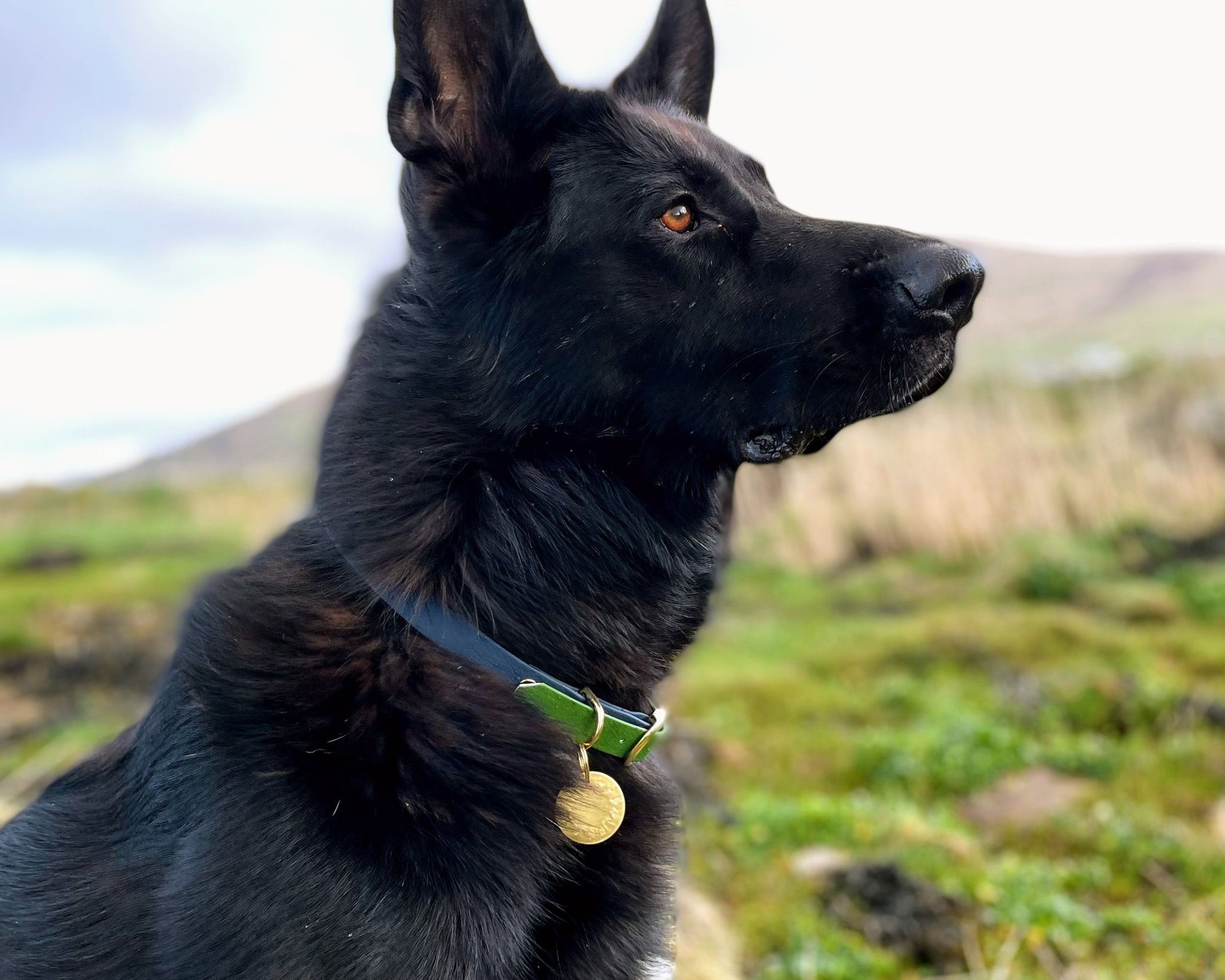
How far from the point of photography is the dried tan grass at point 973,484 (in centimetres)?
1224

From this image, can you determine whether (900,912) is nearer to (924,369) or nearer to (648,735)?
(648,735)

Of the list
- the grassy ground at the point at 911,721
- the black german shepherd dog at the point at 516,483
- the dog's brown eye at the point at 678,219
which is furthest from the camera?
the grassy ground at the point at 911,721

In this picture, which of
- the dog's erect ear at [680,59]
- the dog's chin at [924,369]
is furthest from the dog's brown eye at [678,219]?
the dog's erect ear at [680,59]

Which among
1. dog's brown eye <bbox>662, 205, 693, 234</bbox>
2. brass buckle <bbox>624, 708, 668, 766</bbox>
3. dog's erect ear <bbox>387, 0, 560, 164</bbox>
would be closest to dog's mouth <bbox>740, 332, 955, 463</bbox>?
dog's brown eye <bbox>662, 205, 693, 234</bbox>

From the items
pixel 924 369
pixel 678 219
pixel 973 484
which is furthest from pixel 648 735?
pixel 973 484

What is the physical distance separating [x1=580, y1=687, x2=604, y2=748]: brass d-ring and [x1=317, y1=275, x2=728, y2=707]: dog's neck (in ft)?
0.29

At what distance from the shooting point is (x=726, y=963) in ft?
12.8

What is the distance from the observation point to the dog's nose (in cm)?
211

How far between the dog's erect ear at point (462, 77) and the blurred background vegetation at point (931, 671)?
927mm

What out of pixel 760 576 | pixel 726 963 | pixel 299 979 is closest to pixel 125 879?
pixel 299 979

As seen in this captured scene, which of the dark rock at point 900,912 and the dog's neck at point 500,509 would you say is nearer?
the dog's neck at point 500,509

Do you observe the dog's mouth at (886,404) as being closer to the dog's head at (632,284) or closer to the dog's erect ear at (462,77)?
the dog's head at (632,284)

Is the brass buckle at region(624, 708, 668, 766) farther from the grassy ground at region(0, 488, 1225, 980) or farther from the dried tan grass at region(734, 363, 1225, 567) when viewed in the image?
the dried tan grass at region(734, 363, 1225, 567)

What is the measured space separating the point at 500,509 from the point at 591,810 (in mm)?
623
